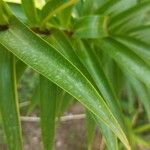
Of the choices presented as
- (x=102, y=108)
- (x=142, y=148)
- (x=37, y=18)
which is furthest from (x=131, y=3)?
(x=142, y=148)

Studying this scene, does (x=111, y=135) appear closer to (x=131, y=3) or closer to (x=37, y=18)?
(x=37, y=18)

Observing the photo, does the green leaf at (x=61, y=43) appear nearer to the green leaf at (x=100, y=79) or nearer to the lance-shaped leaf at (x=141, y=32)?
the green leaf at (x=100, y=79)

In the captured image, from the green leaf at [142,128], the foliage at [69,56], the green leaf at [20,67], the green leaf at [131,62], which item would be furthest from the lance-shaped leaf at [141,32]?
the green leaf at [142,128]

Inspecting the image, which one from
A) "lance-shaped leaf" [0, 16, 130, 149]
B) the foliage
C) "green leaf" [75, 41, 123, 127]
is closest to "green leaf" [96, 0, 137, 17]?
the foliage

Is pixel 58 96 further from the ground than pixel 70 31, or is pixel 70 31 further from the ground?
pixel 70 31

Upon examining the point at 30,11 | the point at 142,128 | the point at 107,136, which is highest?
the point at 30,11

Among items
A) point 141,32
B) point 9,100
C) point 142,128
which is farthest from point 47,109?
point 142,128

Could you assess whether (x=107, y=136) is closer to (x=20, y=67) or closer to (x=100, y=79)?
(x=100, y=79)
